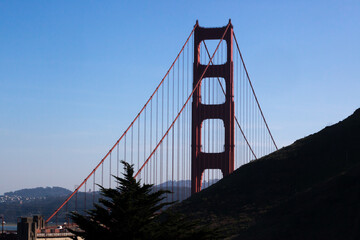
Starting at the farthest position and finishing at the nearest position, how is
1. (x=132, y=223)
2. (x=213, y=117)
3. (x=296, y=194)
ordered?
(x=213, y=117), (x=296, y=194), (x=132, y=223)

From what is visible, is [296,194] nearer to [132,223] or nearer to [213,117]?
[213,117]

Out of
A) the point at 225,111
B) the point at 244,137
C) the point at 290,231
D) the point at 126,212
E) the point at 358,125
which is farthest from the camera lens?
the point at 244,137

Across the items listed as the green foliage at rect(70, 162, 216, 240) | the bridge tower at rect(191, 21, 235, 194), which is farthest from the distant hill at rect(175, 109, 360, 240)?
the green foliage at rect(70, 162, 216, 240)

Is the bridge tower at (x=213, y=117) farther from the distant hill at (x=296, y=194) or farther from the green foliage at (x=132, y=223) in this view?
the green foliage at (x=132, y=223)

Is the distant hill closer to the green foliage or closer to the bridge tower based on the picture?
the bridge tower

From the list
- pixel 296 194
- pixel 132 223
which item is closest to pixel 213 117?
pixel 296 194

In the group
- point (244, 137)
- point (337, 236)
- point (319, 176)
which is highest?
point (244, 137)

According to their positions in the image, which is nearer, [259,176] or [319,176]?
[319,176]

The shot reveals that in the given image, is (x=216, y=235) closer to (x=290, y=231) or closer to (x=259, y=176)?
(x=290, y=231)

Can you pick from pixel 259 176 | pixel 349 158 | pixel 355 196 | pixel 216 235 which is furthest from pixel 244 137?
pixel 216 235

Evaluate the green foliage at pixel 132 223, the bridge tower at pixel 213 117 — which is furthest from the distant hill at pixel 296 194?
the green foliage at pixel 132 223
